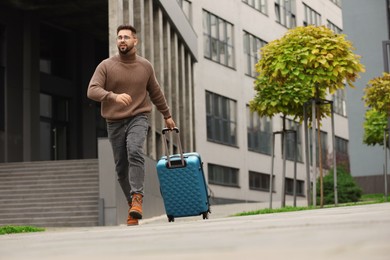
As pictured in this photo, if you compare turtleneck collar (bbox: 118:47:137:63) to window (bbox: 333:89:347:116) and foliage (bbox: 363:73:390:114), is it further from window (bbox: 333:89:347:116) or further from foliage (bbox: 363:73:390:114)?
window (bbox: 333:89:347:116)

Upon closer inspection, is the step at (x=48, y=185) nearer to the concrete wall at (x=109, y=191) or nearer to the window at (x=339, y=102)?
the concrete wall at (x=109, y=191)

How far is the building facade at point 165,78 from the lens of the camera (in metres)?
26.8

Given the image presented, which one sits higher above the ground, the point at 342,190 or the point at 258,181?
the point at 258,181

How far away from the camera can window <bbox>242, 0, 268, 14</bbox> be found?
4386 centimetres

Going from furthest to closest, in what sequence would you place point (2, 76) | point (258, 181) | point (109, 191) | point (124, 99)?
point (258, 181) < point (2, 76) < point (109, 191) < point (124, 99)

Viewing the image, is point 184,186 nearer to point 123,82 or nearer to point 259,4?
point 123,82

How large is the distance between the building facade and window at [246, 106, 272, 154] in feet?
0.20

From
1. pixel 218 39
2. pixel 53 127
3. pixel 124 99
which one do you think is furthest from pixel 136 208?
pixel 218 39

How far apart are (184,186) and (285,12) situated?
40098 mm

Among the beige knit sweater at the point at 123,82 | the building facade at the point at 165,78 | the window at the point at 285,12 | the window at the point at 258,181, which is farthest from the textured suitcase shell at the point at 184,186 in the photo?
the window at the point at 285,12

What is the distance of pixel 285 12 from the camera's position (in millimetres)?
48656

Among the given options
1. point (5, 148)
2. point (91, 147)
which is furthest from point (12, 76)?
point (91, 147)

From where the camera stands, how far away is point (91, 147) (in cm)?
3288

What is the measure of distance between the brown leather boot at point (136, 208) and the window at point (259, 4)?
35.9 m
